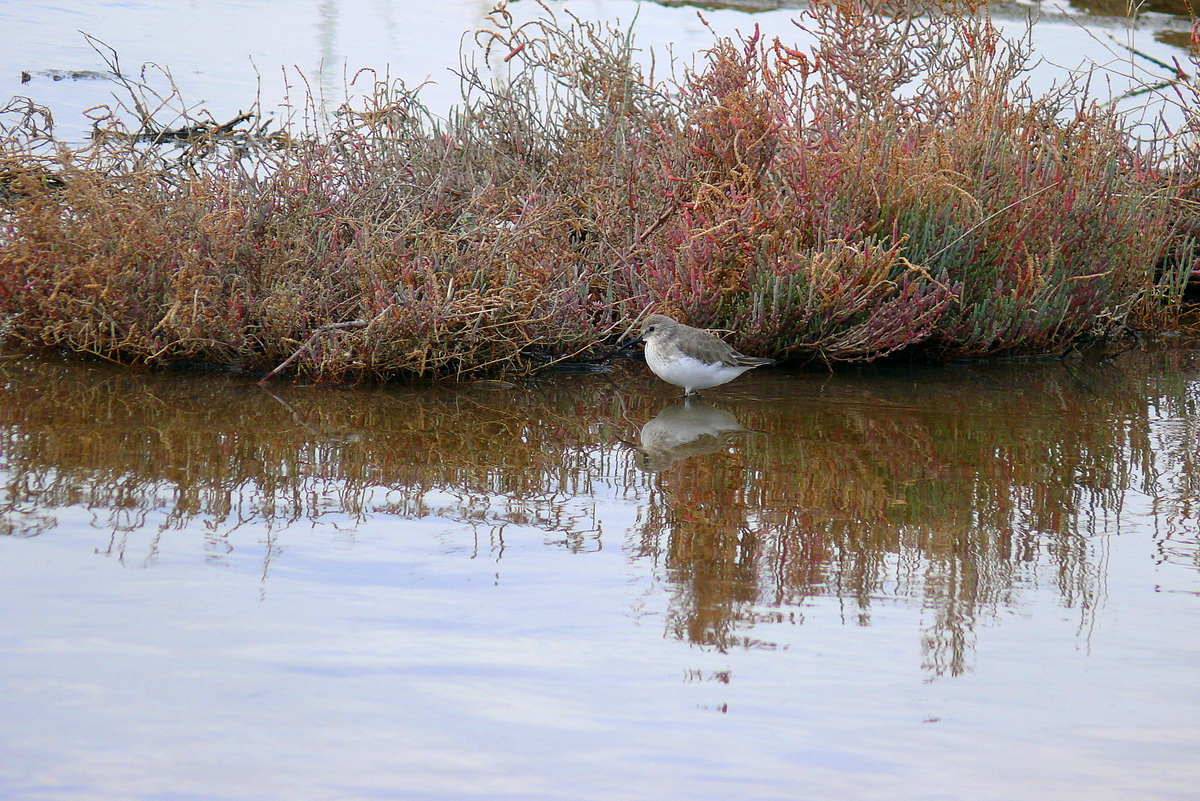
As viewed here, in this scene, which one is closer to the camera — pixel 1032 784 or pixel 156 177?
pixel 1032 784

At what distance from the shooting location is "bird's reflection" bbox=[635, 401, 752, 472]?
5887mm

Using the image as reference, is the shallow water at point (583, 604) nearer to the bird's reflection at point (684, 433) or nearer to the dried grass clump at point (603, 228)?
the bird's reflection at point (684, 433)

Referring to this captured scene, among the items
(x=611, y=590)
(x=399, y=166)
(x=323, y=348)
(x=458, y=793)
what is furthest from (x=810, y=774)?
(x=399, y=166)

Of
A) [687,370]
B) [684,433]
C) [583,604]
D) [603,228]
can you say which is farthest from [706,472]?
[603,228]

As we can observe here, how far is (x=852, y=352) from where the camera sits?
25.9ft

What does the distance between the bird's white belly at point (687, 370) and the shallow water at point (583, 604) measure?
306 millimetres

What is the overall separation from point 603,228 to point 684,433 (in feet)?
6.45

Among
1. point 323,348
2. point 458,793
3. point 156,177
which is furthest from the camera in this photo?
point 156,177

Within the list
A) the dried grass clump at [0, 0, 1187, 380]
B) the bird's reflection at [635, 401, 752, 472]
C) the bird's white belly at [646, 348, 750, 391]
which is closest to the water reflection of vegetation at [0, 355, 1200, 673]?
the bird's reflection at [635, 401, 752, 472]

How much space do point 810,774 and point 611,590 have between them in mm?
1184

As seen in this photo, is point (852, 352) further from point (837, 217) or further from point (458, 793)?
point (458, 793)

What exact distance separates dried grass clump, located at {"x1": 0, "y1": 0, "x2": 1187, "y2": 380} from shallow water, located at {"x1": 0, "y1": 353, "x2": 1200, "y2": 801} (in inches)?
27.5

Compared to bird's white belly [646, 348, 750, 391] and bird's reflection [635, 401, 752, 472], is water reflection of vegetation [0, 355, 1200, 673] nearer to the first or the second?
bird's reflection [635, 401, 752, 472]

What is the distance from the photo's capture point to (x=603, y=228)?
7828 mm
